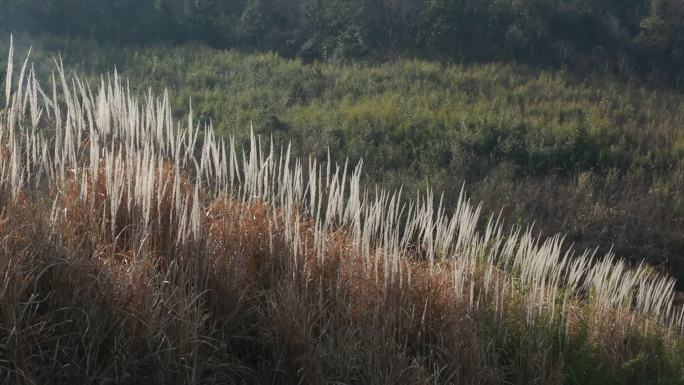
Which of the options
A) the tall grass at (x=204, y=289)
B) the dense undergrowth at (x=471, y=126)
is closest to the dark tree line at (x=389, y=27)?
the dense undergrowth at (x=471, y=126)

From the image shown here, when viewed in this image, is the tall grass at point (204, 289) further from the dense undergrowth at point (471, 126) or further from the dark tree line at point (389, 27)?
the dark tree line at point (389, 27)

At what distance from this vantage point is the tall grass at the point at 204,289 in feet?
14.3

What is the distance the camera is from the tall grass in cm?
436

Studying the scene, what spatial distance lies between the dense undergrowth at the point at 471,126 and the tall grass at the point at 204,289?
9491mm

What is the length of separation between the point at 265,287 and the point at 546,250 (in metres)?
3.14

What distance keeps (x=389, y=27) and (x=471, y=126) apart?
8.00m

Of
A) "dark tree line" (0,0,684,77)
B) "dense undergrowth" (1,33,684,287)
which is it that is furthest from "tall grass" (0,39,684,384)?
"dark tree line" (0,0,684,77)

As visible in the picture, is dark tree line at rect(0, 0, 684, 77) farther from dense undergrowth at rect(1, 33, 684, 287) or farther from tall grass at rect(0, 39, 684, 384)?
tall grass at rect(0, 39, 684, 384)

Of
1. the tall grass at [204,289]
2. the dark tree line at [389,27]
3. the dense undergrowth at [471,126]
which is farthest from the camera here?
the dark tree line at [389,27]

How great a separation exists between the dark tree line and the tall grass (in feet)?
63.3

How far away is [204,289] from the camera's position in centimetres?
505

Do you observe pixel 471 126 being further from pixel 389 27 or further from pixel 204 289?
pixel 204 289

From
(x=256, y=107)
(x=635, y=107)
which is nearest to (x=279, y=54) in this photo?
(x=256, y=107)

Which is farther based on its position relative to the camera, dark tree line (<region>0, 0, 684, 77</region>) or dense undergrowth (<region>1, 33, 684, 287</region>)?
dark tree line (<region>0, 0, 684, 77</region>)
